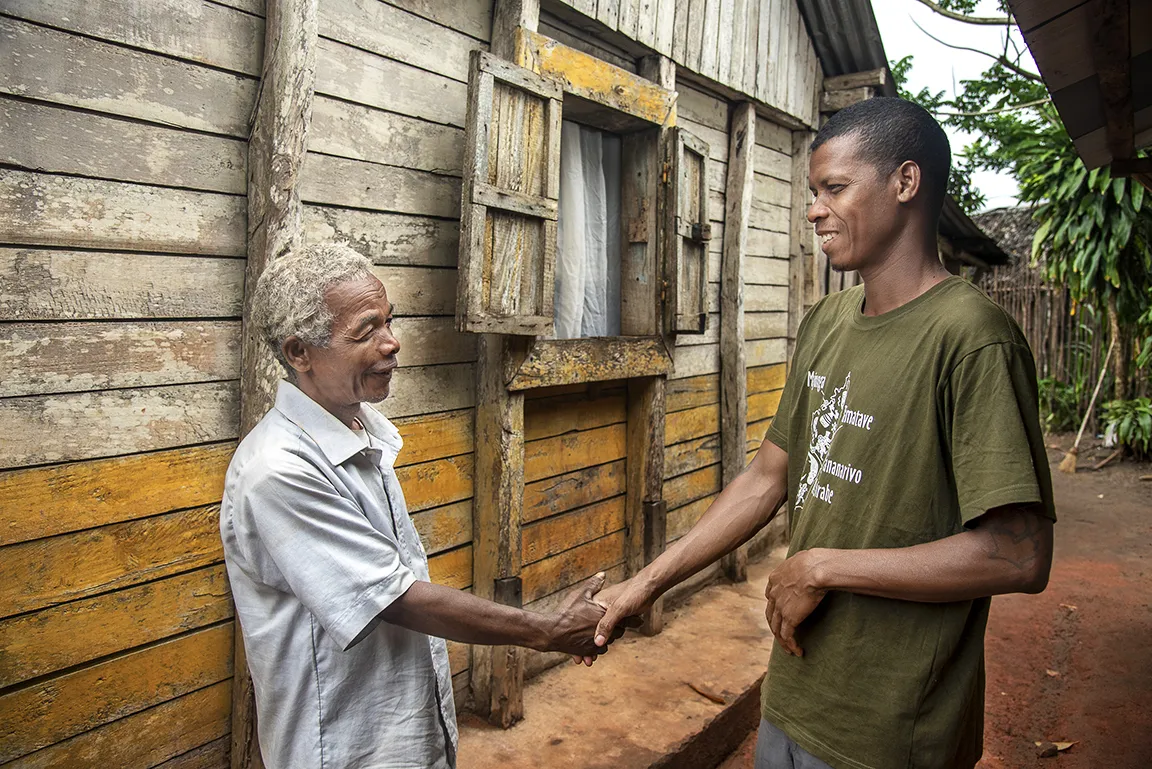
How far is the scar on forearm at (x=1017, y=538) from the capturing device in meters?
1.41

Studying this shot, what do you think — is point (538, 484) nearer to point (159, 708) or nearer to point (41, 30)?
point (159, 708)

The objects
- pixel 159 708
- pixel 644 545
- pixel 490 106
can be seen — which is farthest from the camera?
pixel 644 545

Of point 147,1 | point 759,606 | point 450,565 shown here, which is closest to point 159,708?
point 450,565

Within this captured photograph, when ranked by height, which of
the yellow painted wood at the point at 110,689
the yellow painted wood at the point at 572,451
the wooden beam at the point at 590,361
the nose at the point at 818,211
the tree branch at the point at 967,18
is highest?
the tree branch at the point at 967,18

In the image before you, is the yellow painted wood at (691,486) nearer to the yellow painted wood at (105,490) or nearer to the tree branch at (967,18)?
the yellow painted wood at (105,490)

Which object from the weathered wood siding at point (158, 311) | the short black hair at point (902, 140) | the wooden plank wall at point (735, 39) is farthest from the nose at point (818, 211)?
the wooden plank wall at point (735, 39)

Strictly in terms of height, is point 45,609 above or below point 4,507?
below

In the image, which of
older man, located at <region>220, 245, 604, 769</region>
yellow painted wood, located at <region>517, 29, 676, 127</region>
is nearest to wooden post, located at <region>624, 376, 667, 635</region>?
yellow painted wood, located at <region>517, 29, 676, 127</region>

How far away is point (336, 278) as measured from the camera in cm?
183

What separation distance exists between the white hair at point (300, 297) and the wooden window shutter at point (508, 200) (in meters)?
1.20

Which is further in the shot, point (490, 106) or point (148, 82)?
point (490, 106)

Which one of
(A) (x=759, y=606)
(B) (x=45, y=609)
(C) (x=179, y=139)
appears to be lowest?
(A) (x=759, y=606)

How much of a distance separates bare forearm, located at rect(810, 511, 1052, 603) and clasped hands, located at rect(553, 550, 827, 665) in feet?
0.50

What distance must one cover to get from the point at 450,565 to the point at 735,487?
1718 mm
